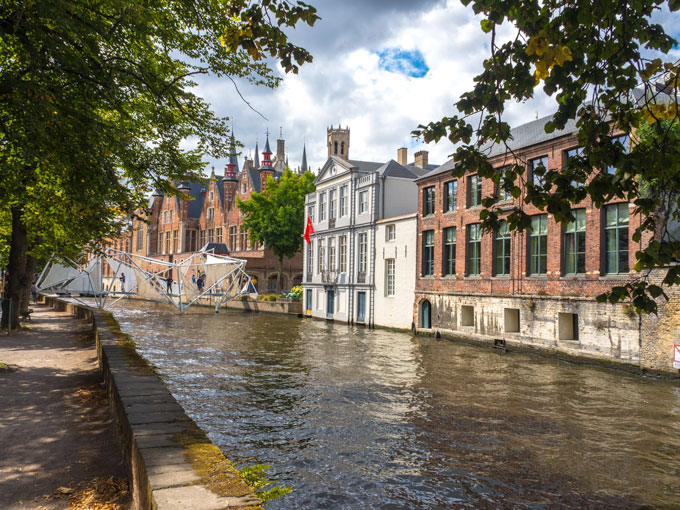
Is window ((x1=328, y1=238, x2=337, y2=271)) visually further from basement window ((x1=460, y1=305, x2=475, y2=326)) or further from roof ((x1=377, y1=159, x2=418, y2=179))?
basement window ((x1=460, y1=305, x2=475, y2=326))

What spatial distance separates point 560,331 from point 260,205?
32.7 metres

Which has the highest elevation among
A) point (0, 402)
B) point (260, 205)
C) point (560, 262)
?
point (260, 205)

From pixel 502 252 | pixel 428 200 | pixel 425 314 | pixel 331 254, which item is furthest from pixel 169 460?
pixel 331 254

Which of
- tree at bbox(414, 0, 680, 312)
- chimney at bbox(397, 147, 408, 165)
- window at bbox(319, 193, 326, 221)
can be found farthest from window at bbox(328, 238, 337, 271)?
tree at bbox(414, 0, 680, 312)

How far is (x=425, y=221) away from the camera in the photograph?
29.6 meters

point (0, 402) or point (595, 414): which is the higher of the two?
point (0, 402)

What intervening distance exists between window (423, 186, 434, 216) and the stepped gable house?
92.0 ft

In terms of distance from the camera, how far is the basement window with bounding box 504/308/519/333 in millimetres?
23734

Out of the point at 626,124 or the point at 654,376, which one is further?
the point at 654,376

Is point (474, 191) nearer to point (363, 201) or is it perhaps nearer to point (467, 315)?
point (467, 315)

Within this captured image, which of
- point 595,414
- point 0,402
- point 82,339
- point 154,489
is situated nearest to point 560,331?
point 595,414

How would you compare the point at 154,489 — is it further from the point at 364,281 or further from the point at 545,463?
the point at 364,281

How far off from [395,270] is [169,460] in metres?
28.4

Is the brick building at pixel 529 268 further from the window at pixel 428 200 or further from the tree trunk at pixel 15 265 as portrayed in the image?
the tree trunk at pixel 15 265
